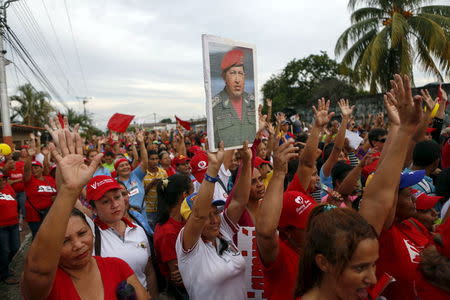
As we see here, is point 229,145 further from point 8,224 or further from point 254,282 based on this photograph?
point 8,224

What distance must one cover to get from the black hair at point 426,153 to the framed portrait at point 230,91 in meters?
2.34

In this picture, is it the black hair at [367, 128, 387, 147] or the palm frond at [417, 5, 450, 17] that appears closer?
the black hair at [367, 128, 387, 147]

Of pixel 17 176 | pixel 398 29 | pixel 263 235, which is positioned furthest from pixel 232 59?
pixel 398 29

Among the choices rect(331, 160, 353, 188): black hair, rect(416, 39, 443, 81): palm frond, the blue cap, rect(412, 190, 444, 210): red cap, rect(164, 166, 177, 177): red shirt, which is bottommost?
rect(164, 166, 177, 177): red shirt

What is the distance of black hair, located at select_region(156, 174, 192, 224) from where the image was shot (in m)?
3.28

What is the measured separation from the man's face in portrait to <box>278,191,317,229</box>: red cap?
79cm

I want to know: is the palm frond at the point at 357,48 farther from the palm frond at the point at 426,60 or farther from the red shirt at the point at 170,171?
the red shirt at the point at 170,171

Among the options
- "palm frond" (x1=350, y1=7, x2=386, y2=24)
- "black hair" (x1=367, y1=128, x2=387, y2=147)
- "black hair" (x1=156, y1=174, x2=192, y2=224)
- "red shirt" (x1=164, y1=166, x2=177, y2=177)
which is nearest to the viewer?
"black hair" (x1=156, y1=174, x2=192, y2=224)

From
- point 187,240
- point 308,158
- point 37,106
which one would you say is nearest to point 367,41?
point 308,158

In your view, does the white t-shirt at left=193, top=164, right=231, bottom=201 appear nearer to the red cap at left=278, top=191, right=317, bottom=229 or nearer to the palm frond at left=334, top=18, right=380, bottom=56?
the red cap at left=278, top=191, right=317, bottom=229

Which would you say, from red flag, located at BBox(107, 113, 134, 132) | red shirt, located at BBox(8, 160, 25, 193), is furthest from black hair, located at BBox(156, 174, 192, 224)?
red flag, located at BBox(107, 113, 134, 132)

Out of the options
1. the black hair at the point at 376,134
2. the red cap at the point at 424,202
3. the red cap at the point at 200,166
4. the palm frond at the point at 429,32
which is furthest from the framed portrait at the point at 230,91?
the palm frond at the point at 429,32

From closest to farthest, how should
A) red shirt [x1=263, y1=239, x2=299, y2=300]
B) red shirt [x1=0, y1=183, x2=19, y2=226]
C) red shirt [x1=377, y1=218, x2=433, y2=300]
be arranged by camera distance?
red shirt [x1=263, y1=239, x2=299, y2=300], red shirt [x1=377, y1=218, x2=433, y2=300], red shirt [x1=0, y1=183, x2=19, y2=226]

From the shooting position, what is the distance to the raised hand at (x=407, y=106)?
203cm
